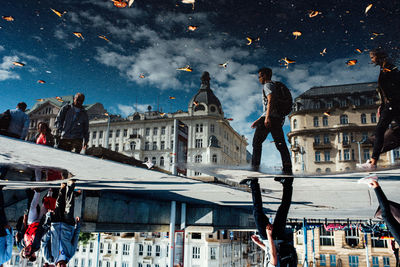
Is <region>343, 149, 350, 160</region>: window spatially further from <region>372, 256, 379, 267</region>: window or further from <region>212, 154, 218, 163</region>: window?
<region>372, 256, 379, 267</region>: window

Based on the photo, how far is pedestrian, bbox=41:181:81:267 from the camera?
295 inches

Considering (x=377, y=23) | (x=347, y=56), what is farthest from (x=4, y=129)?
(x=377, y=23)

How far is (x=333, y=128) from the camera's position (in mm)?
4430

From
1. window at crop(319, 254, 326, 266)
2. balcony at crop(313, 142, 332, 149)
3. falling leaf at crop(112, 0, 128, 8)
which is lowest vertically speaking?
window at crop(319, 254, 326, 266)

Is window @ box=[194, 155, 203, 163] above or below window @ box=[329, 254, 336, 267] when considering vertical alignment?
above

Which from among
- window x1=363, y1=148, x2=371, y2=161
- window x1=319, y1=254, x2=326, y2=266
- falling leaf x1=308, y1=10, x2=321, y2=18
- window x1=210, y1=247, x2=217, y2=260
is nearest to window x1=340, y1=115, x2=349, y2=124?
window x1=363, y1=148, x2=371, y2=161

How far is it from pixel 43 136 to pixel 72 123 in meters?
0.65

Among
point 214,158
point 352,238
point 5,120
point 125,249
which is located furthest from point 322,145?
point 125,249

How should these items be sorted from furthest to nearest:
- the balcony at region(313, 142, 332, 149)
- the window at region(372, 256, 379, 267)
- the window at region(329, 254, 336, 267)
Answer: the window at region(329, 254, 336, 267), the window at region(372, 256, 379, 267), the balcony at region(313, 142, 332, 149)

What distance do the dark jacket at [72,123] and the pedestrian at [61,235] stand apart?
6.82 ft

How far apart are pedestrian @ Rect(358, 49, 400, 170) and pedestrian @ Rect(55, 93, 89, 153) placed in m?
5.52

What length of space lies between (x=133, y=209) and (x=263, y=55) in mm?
8869

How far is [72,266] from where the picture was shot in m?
59.3

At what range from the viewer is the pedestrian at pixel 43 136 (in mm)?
5809
